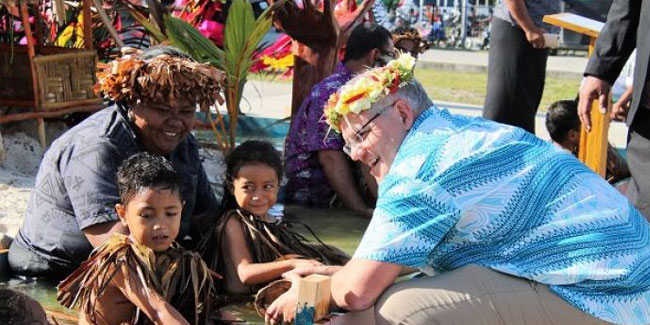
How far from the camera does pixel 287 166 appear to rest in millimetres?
6668

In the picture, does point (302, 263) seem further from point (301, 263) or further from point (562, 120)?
point (562, 120)

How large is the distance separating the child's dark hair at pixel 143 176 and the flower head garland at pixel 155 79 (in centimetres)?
38

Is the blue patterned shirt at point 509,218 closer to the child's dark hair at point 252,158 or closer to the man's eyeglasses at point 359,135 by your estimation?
the man's eyeglasses at point 359,135

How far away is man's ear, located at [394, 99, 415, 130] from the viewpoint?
3396 millimetres

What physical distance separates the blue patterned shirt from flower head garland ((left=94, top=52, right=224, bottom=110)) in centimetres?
128

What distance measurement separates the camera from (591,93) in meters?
4.45

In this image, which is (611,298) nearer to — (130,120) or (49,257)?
(130,120)

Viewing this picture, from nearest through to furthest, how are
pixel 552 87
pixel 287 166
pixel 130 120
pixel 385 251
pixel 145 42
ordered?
pixel 385 251 < pixel 130 120 < pixel 287 166 < pixel 145 42 < pixel 552 87

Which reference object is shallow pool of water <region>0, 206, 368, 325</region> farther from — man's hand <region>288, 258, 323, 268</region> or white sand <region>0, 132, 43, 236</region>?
white sand <region>0, 132, 43, 236</region>

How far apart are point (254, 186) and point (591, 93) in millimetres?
1516

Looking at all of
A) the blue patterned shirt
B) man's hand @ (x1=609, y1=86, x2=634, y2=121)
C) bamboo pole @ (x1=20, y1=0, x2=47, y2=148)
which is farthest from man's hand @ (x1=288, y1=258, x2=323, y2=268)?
bamboo pole @ (x1=20, y1=0, x2=47, y2=148)

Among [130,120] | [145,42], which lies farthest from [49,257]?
[145,42]

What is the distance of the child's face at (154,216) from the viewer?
3845mm

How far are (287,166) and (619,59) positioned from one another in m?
2.76
